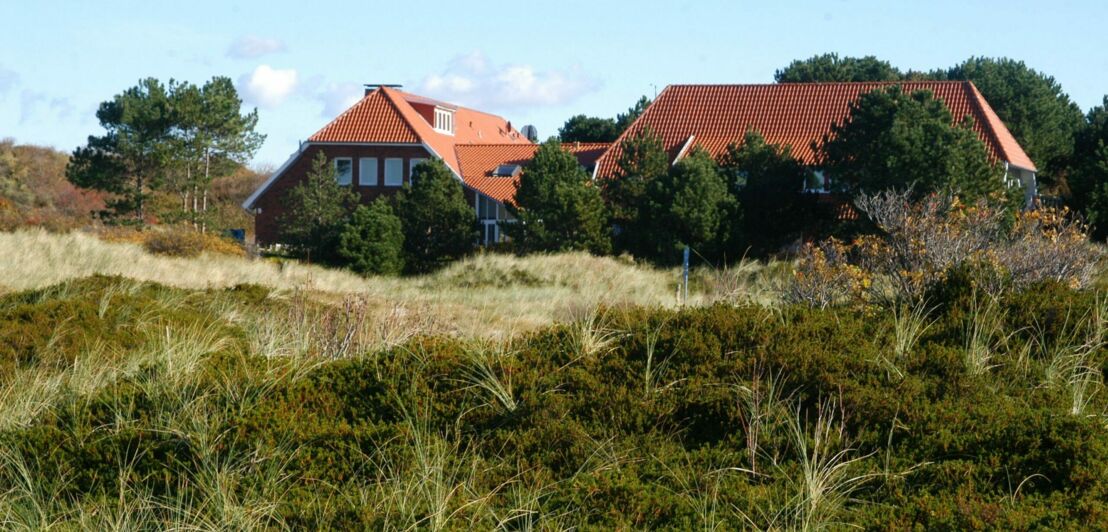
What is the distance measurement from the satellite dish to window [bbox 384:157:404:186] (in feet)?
65.8

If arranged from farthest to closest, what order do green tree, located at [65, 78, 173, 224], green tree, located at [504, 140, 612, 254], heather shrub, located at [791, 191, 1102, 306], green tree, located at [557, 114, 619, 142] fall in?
green tree, located at [557, 114, 619, 142] → green tree, located at [65, 78, 173, 224] → green tree, located at [504, 140, 612, 254] → heather shrub, located at [791, 191, 1102, 306]

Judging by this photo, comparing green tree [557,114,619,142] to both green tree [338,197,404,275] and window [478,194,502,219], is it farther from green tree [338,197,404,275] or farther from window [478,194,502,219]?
green tree [338,197,404,275]

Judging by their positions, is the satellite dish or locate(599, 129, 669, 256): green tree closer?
locate(599, 129, 669, 256): green tree

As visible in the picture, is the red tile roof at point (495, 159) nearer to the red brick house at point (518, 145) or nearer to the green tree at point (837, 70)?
the red brick house at point (518, 145)

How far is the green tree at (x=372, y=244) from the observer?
125 feet

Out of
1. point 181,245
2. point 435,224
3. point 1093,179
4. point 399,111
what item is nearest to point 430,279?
point 181,245

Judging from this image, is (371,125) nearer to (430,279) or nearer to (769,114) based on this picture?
(769,114)

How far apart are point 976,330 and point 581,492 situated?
294 cm

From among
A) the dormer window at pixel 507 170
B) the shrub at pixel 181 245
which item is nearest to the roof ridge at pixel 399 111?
the dormer window at pixel 507 170

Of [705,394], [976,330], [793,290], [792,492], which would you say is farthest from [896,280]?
[792,492]

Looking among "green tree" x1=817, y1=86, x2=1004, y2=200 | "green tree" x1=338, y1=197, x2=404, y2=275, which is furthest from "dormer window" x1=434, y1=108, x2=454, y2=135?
"green tree" x1=817, y1=86, x2=1004, y2=200

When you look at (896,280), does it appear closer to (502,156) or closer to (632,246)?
(632,246)

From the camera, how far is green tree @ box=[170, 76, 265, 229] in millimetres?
49156

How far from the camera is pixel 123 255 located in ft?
82.8
